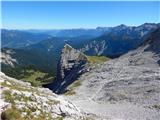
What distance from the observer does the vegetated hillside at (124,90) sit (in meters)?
53.7

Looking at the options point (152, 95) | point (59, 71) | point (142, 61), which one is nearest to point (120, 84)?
point (152, 95)

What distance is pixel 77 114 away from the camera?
38.3 metres

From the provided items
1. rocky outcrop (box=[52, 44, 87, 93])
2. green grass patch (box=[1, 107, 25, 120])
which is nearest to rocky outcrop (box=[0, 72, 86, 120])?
green grass patch (box=[1, 107, 25, 120])

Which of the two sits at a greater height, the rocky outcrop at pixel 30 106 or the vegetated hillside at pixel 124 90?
the rocky outcrop at pixel 30 106

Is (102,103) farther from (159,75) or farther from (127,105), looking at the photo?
(159,75)

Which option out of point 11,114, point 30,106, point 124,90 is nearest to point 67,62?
point 124,90

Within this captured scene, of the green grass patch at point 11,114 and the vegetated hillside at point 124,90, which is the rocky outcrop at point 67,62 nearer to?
the vegetated hillside at point 124,90

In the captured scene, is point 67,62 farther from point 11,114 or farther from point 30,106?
point 11,114

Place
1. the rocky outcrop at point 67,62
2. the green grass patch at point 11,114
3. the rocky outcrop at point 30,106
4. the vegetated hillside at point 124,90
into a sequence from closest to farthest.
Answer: the green grass patch at point 11,114
the rocky outcrop at point 30,106
the vegetated hillside at point 124,90
the rocky outcrop at point 67,62

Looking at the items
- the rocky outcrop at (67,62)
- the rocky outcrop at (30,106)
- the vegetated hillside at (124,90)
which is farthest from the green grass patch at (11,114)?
the rocky outcrop at (67,62)

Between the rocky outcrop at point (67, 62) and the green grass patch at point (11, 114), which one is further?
the rocky outcrop at point (67, 62)

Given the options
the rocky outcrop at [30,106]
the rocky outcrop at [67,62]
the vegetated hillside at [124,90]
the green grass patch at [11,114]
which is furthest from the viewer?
the rocky outcrop at [67,62]

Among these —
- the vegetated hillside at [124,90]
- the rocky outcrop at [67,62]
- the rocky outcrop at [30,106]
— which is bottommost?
the rocky outcrop at [67,62]

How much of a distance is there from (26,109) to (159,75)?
51.4 meters
